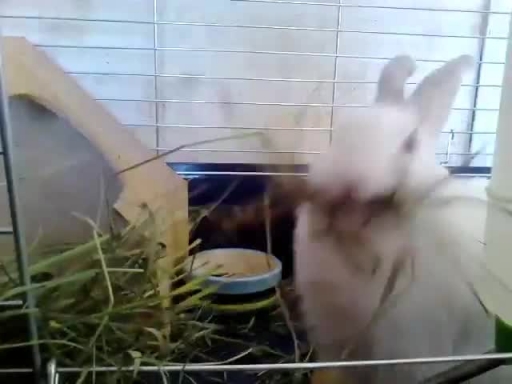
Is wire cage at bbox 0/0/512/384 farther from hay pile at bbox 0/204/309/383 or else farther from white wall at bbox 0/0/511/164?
hay pile at bbox 0/204/309/383

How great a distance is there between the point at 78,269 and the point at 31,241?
130mm

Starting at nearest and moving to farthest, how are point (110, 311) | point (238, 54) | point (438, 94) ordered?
point (110, 311), point (438, 94), point (238, 54)

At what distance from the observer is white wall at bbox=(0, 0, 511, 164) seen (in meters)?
1.02

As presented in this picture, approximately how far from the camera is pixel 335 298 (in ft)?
1.94

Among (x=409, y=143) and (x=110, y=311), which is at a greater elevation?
(x=409, y=143)

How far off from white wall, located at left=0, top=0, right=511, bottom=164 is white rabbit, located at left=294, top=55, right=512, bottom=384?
0.39 meters

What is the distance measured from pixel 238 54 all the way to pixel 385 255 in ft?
1.90

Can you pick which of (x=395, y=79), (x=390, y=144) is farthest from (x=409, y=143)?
(x=395, y=79)

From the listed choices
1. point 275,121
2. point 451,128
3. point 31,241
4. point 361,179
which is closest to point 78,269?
point 31,241

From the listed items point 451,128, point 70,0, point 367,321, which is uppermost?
point 70,0

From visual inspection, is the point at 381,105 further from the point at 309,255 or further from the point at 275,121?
the point at 275,121

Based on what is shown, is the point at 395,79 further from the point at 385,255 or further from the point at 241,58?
the point at 241,58

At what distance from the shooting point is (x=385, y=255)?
0.57 m

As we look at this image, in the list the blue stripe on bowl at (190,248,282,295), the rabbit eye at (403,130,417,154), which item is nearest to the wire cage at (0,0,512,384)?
the blue stripe on bowl at (190,248,282,295)
